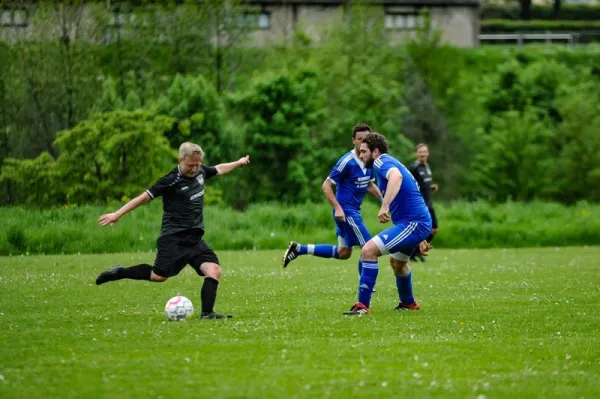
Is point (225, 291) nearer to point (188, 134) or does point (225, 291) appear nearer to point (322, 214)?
point (322, 214)

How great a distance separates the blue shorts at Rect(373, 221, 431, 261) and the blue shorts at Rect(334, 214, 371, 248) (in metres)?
3.11

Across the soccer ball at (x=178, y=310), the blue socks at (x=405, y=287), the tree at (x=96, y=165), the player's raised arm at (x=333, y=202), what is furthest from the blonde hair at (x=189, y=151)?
the tree at (x=96, y=165)

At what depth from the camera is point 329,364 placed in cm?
890

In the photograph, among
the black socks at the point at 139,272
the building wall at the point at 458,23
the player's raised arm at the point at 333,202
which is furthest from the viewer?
the building wall at the point at 458,23

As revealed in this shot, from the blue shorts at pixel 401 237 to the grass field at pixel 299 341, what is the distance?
0.82 m

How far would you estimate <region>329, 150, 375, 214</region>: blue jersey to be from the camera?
1584 cm

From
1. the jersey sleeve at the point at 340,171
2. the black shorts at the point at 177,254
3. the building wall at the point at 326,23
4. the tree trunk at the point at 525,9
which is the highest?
the tree trunk at the point at 525,9

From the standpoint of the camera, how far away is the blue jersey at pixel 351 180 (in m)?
15.8

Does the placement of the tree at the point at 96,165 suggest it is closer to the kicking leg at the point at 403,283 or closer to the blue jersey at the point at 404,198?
the kicking leg at the point at 403,283

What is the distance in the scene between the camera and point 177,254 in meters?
12.3

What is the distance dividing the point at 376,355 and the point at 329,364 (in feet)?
2.05

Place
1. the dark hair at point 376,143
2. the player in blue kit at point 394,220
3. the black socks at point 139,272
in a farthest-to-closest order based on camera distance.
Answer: the dark hair at point 376,143 → the black socks at point 139,272 → the player in blue kit at point 394,220

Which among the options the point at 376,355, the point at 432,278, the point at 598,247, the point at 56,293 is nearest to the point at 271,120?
the point at 598,247

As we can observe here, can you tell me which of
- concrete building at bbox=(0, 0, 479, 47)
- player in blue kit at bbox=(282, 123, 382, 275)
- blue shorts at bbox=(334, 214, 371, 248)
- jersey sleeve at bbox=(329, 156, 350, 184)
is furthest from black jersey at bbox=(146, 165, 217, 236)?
concrete building at bbox=(0, 0, 479, 47)
